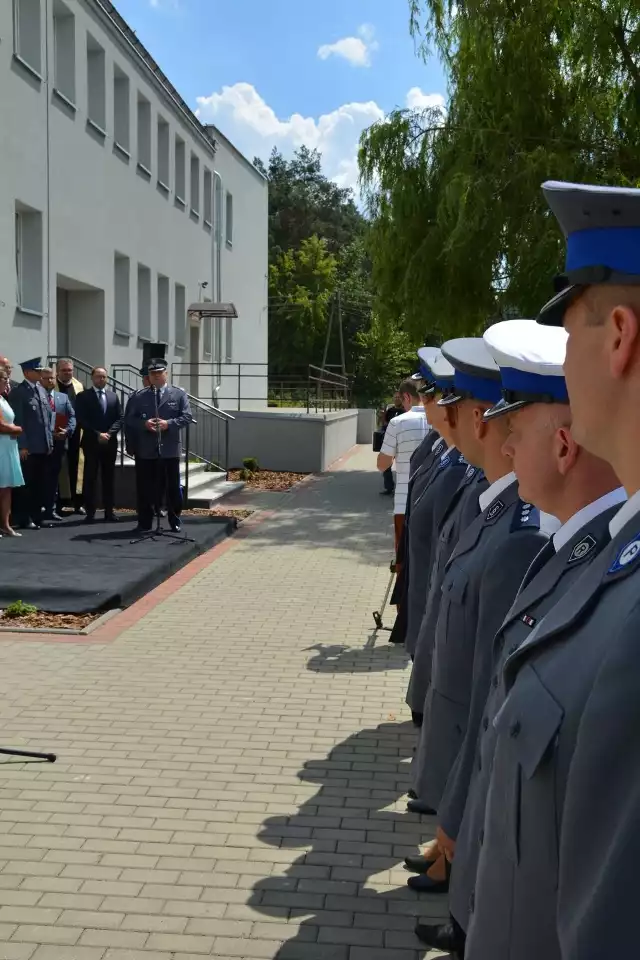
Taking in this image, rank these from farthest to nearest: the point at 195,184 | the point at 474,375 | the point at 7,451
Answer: the point at 195,184, the point at 7,451, the point at 474,375

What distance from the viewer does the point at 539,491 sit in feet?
6.37

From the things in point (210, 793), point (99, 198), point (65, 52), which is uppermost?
point (65, 52)

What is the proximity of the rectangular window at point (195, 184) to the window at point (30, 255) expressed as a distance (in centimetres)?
1138

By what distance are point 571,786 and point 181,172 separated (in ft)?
81.3

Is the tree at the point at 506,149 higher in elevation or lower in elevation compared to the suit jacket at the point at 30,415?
higher

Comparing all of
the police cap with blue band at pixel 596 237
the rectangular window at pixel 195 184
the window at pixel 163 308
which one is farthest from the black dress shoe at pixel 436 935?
the rectangular window at pixel 195 184

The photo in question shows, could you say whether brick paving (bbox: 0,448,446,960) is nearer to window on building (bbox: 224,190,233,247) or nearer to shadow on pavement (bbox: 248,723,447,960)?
shadow on pavement (bbox: 248,723,447,960)

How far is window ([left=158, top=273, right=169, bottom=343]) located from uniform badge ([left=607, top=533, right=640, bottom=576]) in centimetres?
2214

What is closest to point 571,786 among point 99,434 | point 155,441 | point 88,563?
point 88,563

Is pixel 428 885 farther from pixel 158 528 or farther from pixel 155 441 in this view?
pixel 155 441

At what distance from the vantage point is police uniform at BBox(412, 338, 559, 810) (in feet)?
8.29

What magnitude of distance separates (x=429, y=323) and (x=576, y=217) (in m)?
14.8

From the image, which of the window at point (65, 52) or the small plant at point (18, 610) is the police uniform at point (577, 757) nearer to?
the small plant at point (18, 610)

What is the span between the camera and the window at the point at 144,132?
20.6 m
